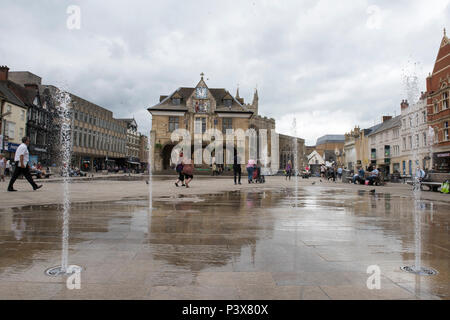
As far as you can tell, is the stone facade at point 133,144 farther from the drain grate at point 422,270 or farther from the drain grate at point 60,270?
the drain grate at point 422,270

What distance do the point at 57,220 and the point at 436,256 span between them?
18.3 ft

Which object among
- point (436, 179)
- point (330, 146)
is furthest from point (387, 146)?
point (330, 146)

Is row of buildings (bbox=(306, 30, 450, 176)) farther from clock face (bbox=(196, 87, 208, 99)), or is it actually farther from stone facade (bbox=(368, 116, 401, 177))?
clock face (bbox=(196, 87, 208, 99))

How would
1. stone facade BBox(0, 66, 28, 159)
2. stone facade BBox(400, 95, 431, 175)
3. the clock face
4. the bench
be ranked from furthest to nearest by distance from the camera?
the clock face
stone facade BBox(0, 66, 28, 159)
stone facade BBox(400, 95, 431, 175)
the bench

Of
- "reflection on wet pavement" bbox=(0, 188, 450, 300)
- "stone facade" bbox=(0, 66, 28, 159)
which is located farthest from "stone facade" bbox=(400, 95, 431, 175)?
"stone facade" bbox=(0, 66, 28, 159)

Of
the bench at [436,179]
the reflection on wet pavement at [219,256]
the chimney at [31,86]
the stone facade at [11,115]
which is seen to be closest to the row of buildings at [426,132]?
the bench at [436,179]

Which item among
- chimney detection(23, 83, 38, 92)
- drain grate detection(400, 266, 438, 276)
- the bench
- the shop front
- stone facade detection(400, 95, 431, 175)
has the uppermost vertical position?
chimney detection(23, 83, 38, 92)

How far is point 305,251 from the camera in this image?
3553mm

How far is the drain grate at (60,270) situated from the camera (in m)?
2.64

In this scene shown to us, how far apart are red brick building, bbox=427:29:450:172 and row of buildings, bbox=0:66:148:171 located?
1728 inches

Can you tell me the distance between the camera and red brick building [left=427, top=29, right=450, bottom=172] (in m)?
32.4

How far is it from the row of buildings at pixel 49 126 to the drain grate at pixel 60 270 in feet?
110

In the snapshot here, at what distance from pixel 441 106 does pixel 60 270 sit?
40.2 m
